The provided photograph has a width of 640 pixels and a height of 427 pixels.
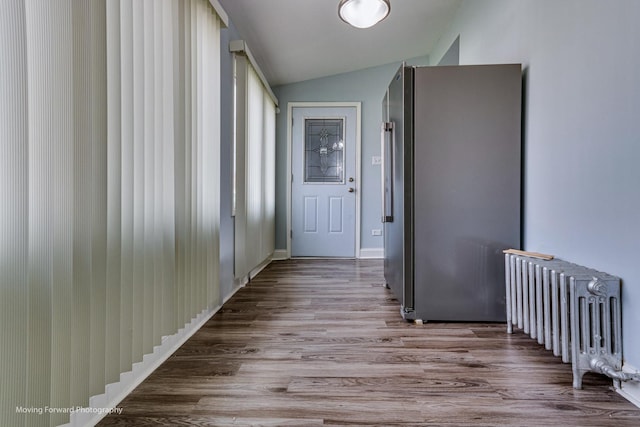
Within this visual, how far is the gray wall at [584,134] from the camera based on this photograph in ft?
4.18

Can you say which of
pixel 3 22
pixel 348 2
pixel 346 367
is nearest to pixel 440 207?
pixel 346 367

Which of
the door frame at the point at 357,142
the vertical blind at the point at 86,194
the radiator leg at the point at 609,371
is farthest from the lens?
the door frame at the point at 357,142

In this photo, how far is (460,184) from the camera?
2.04 meters

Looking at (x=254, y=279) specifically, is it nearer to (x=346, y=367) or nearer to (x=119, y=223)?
(x=346, y=367)

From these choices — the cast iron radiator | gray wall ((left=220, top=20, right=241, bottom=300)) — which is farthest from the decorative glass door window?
the cast iron radiator

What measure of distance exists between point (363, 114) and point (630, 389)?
3780 millimetres

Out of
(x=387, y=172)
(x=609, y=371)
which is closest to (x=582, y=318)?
(x=609, y=371)

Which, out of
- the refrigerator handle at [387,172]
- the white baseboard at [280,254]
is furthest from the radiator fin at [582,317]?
the white baseboard at [280,254]

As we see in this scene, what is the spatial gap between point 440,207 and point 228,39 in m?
2.07

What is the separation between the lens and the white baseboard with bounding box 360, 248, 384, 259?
447cm

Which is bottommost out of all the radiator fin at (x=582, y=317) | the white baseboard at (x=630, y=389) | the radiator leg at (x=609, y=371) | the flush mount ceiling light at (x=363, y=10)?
the white baseboard at (x=630, y=389)

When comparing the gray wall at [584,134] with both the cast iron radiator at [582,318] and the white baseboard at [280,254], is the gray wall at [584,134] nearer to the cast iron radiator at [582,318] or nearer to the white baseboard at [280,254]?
the cast iron radiator at [582,318]

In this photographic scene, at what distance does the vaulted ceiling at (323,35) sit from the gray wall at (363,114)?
12 centimetres

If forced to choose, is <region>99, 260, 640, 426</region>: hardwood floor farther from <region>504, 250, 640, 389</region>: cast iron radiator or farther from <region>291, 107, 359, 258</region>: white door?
<region>291, 107, 359, 258</region>: white door
